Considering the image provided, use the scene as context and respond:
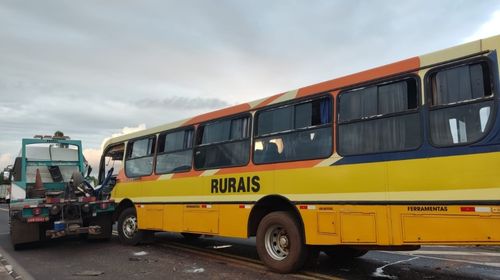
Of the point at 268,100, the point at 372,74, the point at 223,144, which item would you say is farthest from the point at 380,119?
the point at 223,144

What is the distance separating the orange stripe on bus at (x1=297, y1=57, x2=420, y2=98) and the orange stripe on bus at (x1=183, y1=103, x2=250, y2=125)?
141 centimetres

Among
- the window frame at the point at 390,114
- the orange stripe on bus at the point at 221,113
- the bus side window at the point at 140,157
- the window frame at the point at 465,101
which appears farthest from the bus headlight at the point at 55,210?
the window frame at the point at 465,101

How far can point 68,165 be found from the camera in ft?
46.0

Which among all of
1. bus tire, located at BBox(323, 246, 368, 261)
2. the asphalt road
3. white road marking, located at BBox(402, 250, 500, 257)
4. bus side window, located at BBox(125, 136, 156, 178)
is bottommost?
the asphalt road

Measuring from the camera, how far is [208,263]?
28.4 feet

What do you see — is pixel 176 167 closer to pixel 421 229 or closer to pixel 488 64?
pixel 421 229

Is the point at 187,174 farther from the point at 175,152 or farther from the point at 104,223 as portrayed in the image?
the point at 104,223

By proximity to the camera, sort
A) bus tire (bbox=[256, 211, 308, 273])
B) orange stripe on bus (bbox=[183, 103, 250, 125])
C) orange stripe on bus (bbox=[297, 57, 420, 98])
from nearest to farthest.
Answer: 1. orange stripe on bus (bbox=[297, 57, 420, 98])
2. bus tire (bbox=[256, 211, 308, 273])
3. orange stripe on bus (bbox=[183, 103, 250, 125])

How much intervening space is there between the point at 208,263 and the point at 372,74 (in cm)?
463

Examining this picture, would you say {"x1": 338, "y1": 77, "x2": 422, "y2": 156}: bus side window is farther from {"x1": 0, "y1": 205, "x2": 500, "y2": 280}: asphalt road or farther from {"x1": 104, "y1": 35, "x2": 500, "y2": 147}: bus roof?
{"x1": 0, "y1": 205, "x2": 500, "y2": 280}: asphalt road

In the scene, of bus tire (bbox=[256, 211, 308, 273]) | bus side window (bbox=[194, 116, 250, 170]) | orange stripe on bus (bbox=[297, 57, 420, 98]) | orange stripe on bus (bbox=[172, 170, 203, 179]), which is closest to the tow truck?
orange stripe on bus (bbox=[172, 170, 203, 179])

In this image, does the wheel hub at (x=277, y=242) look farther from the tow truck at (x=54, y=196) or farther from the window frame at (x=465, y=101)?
the tow truck at (x=54, y=196)

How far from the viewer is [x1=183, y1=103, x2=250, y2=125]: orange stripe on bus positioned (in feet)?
28.4

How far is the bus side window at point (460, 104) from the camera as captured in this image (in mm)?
5348
